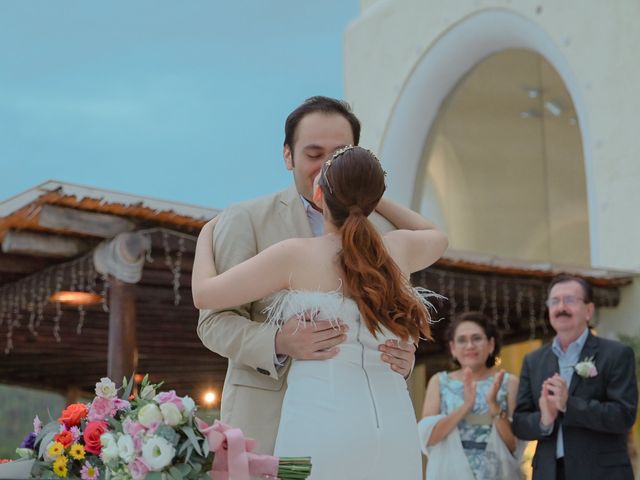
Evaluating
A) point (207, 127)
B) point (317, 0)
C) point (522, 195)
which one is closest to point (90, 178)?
point (207, 127)

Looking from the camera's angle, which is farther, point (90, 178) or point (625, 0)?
point (90, 178)

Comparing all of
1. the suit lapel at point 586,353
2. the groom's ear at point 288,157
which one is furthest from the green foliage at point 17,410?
the groom's ear at point 288,157

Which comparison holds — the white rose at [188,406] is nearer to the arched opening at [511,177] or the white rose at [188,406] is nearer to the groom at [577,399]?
the groom at [577,399]

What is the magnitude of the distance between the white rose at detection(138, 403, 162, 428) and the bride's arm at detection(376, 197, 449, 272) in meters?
0.81

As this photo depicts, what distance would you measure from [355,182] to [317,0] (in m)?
102

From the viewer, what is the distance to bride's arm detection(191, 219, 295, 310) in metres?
2.58

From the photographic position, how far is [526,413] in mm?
4895

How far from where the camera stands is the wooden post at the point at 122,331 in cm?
770

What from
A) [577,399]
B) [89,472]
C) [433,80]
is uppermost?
[433,80]

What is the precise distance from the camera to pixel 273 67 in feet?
339

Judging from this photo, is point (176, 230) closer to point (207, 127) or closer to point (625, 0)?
point (625, 0)

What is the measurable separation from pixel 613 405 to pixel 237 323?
241cm

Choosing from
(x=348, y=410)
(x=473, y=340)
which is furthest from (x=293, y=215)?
(x=473, y=340)

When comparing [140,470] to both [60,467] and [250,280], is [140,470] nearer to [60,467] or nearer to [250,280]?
[60,467]
